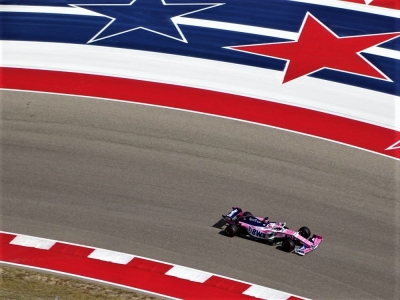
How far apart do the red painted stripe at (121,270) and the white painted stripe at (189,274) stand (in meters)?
0.13

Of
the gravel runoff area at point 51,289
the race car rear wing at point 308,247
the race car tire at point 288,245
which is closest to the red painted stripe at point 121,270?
the gravel runoff area at point 51,289

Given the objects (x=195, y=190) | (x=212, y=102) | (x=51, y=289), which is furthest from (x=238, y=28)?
(x=51, y=289)

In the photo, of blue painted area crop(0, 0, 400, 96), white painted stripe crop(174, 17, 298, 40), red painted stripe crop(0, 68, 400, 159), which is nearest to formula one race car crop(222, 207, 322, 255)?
red painted stripe crop(0, 68, 400, 159)

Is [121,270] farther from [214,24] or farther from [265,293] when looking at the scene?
[214,24]

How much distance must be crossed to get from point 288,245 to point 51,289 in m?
6.26

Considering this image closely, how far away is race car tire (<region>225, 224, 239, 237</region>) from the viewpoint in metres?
23.6

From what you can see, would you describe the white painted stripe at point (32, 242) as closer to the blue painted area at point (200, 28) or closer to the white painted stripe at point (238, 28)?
the blue painted area at point (200, 28)

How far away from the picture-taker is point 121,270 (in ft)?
73.7

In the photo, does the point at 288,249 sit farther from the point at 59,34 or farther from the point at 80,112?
the point at 59,34

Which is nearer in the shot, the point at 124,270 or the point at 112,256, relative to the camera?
the point at 124,270

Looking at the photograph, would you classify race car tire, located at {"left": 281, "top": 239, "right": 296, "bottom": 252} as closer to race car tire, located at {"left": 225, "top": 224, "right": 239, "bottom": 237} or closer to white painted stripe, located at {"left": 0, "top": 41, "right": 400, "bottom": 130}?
race car tire, located at {"left": 225, "top": 224, "right": 239, "bottom": 237}

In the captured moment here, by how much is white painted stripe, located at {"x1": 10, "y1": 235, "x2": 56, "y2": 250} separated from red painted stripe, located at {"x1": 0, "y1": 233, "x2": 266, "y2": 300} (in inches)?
5.2

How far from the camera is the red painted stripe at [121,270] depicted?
21.7 metres

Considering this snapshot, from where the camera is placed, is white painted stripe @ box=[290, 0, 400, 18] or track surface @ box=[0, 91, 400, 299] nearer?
track surface @ box=[0, 91, 400, 299]
